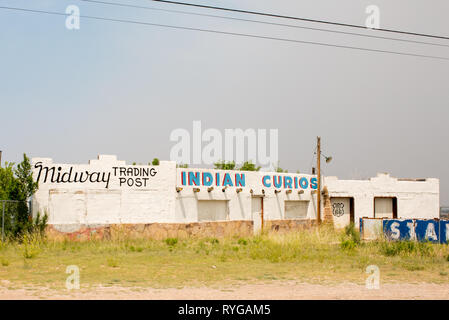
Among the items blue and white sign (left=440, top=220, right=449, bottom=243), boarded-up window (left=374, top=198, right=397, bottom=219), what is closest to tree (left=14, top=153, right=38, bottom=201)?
blue and white sign (left=440, top=220, right=449, bottom=243)

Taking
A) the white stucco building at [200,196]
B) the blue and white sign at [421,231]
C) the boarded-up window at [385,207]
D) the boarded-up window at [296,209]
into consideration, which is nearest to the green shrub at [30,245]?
the white stucco building at [200,196]

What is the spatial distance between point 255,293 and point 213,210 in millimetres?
16779

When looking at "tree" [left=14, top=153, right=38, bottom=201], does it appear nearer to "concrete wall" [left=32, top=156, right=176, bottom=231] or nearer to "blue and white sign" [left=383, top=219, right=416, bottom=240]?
"concrete wall" [left=32, top=156, right=176, bottom=231]

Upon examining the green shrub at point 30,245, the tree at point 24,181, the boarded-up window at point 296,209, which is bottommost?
the green shrub at point 30,245

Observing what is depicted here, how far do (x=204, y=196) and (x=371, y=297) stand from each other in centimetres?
1730

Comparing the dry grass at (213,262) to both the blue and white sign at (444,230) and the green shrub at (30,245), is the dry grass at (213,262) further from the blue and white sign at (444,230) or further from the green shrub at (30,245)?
the blue and white sign at (444,230)

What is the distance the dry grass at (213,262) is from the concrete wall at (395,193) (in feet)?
35.4

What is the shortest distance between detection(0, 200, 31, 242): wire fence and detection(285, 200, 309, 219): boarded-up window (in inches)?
656

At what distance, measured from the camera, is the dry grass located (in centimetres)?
1309

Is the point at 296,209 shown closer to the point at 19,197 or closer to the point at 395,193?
the point at 395,193

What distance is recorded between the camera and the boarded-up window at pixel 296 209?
1229 inches

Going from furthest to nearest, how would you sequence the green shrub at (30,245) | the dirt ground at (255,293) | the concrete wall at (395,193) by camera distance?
1. the concrete wall at (395,193)
2. the green shrub at (30,245)
3. the dirt ground at (255,293)
